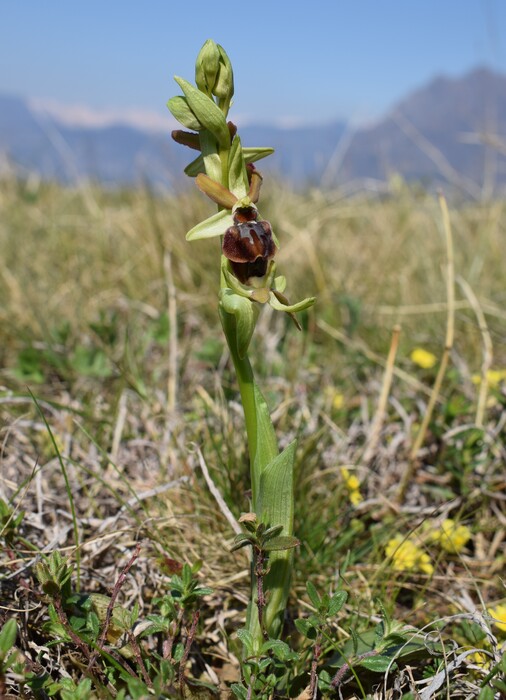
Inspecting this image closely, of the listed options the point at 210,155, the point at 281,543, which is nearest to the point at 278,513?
the point at 281,543

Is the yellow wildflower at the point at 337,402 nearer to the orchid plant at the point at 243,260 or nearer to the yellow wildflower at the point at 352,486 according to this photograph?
the yellow wildflower at the point at 352,486

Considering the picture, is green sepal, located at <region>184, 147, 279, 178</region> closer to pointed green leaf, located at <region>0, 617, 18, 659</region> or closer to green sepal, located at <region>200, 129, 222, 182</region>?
green sepal, located at <region>200, 129, 222, 182</region>

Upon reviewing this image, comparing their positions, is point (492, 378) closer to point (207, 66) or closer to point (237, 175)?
point (237, 175)

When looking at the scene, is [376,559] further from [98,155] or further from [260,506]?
[98,155]

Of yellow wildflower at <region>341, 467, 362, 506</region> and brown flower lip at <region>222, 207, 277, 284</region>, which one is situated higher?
brown flower lip at <region>222, 207, 277, 284</region>

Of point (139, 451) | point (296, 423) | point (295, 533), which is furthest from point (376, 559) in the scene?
point (139, 451)

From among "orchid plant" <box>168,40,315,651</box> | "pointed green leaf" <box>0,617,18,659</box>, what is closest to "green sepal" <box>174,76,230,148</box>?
"orchid plant" <box>168,40,315,651</box>
